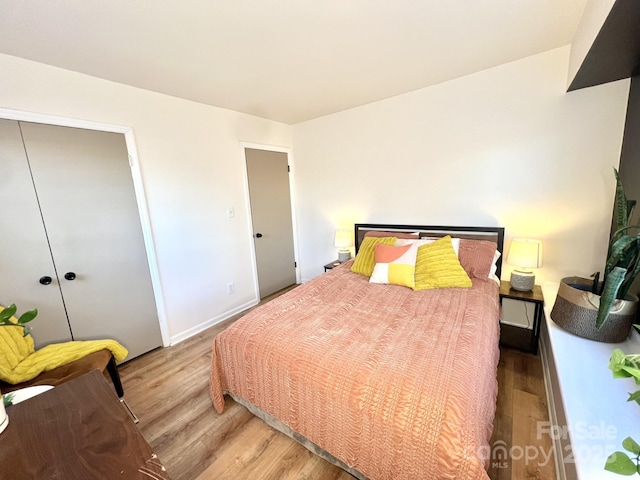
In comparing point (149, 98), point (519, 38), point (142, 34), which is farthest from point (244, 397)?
point (519, 38)

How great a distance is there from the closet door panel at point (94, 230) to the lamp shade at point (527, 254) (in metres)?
3.17

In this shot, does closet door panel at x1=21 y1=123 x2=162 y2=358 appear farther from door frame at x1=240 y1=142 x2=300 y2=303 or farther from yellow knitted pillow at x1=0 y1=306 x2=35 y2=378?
door frame at x1=240 y1=142 x2=300 y2=303

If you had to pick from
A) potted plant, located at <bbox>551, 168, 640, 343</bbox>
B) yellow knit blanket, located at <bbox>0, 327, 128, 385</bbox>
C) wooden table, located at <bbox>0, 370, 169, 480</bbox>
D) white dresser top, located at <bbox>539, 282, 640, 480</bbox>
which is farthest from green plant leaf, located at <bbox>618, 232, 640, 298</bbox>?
yellow knit blanket, located at <bbox>0, 327, 128, 385</bbox>

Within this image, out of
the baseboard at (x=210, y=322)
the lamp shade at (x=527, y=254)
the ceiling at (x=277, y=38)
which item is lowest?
the baseboard at (x=210, y=322)

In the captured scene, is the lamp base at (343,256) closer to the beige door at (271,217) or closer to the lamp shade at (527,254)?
the beige door at (271,217)

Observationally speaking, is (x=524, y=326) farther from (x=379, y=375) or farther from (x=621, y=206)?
(x=379, y=375)

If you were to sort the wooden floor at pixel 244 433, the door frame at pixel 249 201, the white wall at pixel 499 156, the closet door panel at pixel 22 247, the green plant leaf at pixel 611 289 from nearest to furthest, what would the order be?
the green plant leaf at pixel 611 289 < the wooden floor at pixel 244 433 < the closet door panel at pixel 22 247 < the white wall at pixel 499 156 < the door frame at pixel 249 201

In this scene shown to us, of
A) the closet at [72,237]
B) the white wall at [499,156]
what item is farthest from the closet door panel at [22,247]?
the white wall at [499,156]

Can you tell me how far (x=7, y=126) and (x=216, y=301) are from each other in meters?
2.09

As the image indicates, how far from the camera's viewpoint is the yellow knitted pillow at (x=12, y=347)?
56.5 inches

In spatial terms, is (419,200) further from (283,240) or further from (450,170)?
(283,240)

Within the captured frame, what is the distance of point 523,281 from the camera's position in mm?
2137

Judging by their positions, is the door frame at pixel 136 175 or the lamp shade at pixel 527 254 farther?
the lamp shade at pixel 527 254

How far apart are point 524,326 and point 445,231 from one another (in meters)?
1.08
